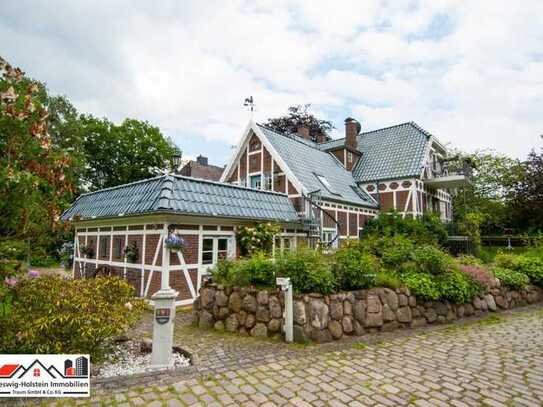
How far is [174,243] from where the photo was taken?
8.12 m

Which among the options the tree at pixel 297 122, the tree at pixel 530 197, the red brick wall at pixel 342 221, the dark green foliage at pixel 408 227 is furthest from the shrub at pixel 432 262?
the tree at pixel 297 122

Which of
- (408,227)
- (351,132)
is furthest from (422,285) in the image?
(351,132)

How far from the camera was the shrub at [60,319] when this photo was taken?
3928mm

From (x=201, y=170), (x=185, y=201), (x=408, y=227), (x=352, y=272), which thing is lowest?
(x=352, y=272)

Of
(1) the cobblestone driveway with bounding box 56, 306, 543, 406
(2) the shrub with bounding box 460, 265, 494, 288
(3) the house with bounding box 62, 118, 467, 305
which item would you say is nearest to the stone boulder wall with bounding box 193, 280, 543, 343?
(1) the cobblestone driveway with bounding box 56, 306, 543, 406

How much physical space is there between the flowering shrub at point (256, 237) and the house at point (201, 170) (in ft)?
65.6

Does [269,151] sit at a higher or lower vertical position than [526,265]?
A: higher

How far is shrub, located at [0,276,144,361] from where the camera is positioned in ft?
12.9

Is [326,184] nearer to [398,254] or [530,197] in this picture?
[398,254]

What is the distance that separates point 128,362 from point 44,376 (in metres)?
1.15

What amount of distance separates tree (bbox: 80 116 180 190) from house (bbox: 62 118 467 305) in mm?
15151

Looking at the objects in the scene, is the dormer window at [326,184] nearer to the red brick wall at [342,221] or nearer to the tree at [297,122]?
the red brick wall at [342,221]

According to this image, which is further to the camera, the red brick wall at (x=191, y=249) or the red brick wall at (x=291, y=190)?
the red brick wall at (x=291, y=190)

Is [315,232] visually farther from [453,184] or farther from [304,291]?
[453,184]
